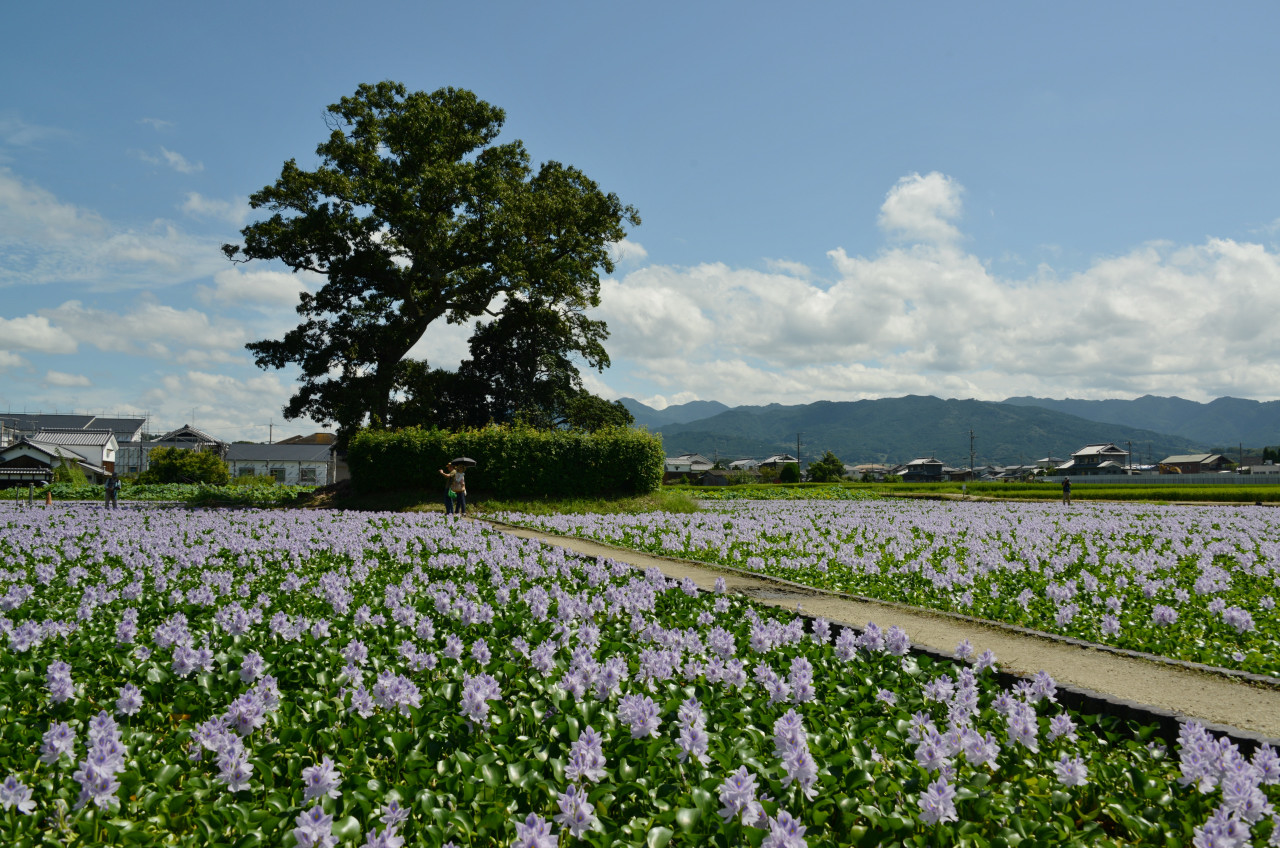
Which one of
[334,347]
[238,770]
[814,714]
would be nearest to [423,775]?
[238,770]

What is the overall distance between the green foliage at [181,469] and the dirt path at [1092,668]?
51392 mm

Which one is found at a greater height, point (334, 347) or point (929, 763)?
point (334, 347)

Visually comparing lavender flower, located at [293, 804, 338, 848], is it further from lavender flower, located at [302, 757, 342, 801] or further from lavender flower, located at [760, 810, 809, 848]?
lavender flower, located at [760, 810, 809, 848]

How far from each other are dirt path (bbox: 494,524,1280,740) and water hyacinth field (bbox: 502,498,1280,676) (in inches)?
20.8

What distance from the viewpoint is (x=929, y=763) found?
11.2 feet

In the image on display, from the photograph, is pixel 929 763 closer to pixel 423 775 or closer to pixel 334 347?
pixel 423 775

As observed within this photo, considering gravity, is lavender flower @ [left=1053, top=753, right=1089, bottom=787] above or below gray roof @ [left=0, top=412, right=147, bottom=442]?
below

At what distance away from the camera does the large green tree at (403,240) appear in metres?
26.6

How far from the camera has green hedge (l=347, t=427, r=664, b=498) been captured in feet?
75.5

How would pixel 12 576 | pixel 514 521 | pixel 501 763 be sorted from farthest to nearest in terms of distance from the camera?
pixel 514 521, pixel 12 576, pixel 501 763

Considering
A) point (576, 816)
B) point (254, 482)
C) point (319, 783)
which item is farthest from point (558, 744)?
point (254, 482)

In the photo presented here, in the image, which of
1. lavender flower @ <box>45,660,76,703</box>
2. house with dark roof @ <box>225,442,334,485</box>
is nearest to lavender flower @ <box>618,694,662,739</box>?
lavender flower @ <box>45,660,76,703</box>

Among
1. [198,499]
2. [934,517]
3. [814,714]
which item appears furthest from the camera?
[198,499]

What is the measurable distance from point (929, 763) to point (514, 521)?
14366mm
